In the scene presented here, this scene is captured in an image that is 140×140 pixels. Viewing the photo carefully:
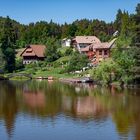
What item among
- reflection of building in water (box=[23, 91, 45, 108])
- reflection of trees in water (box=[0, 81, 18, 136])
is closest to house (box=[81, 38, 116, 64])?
reflection of trees in water (box=[0, 81, 18, 136])

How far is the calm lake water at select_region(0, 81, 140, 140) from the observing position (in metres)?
34.3

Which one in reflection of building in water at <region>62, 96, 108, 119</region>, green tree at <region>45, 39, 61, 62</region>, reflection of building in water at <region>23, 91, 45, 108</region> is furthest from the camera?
green tree at <region>45, 39, 61, 62</region>

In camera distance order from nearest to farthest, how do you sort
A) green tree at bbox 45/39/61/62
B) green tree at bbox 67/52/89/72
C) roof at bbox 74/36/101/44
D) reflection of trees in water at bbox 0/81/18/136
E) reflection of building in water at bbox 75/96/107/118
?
reflection of trees in water at bbox 0/81/18/136 < reflection of building in water at bbox 75/96/107/118 < green tree at bbox 67/52/89/72 < green tree at bbox 45/39/61/62 < roof at bbox 74/36/101/44

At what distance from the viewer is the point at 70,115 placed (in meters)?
43.0

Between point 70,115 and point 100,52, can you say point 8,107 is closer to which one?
point 70,115

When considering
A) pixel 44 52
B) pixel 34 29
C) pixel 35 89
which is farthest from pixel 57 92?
pixel 34 29

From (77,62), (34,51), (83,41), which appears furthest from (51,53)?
(77,62)

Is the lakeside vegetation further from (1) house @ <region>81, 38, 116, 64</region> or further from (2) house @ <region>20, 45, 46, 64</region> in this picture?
(1) house @ <region>81, 38, 116, 64</region>

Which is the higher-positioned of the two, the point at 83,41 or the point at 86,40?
the point at 86,40

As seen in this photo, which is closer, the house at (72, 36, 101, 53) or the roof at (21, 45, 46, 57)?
the roof at (21, 45, 46, 57)

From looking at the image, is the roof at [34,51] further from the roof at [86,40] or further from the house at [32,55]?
the roof at [86,40]

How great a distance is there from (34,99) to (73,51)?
58412mm

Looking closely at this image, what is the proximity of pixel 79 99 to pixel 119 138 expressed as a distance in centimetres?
2330

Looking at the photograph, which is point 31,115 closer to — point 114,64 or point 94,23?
point 114,64
